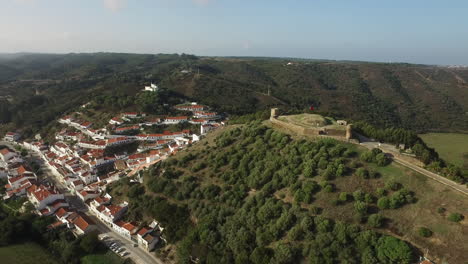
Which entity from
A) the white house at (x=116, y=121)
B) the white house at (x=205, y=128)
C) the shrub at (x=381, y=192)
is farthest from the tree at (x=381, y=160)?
the white house at (x=116, y=121)

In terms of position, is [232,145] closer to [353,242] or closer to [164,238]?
[164,238]

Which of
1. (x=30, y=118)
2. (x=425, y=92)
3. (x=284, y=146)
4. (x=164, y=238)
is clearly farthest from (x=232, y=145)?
(x=425, y=92)

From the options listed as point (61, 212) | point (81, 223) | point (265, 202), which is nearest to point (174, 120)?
point (61, 212)

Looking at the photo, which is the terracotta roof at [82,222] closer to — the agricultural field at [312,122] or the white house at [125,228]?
the white house at [125,228]

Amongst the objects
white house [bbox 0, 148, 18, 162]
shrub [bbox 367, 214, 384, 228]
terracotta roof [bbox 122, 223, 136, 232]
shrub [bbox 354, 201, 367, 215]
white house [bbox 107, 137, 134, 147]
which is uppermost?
shrub [bbox 354, 201, 367, 215]

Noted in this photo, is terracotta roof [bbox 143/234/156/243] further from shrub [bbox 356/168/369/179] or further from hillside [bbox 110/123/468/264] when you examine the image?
shrub [bbox 356/168/369/179]

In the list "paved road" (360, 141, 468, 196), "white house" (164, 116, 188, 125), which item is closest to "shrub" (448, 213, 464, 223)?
"paved road" (360, 141, 468, 196)

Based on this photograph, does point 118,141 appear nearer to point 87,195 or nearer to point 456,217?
point 87,195
